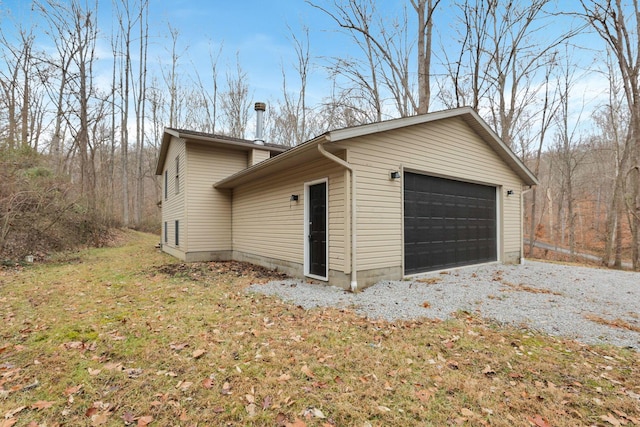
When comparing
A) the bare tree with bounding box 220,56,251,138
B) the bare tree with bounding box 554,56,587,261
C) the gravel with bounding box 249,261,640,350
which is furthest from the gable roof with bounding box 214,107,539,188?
the bare tree with bounding box 220,56,251,138

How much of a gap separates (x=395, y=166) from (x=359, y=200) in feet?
4.23

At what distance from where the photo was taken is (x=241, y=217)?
9.95m

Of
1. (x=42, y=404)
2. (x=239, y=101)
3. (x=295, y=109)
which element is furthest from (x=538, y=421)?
(x=239, y=101)

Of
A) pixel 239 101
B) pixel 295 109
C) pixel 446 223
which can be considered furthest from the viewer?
pixel 239 101

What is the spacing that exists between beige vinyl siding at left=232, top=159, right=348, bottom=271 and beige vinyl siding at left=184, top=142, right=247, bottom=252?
0.44 m

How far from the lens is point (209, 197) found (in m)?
10.3

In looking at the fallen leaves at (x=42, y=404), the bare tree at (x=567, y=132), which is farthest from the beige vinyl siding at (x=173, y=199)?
the bare tree at (x=567, y=132)

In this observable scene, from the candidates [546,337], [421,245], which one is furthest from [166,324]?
[421,245]

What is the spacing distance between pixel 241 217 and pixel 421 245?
5818 millimetres

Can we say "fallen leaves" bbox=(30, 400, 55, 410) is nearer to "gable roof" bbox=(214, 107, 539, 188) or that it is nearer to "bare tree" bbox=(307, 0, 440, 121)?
"gable roof" bbox=(214, 107, 539, 188)

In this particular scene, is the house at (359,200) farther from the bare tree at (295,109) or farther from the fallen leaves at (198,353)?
the bare tree at (295,109)

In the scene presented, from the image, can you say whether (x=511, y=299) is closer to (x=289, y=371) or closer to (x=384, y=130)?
(x=384, y=130)

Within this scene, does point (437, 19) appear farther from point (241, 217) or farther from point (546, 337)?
point (546, 337)

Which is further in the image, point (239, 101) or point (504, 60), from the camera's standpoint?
point (239, 101)
